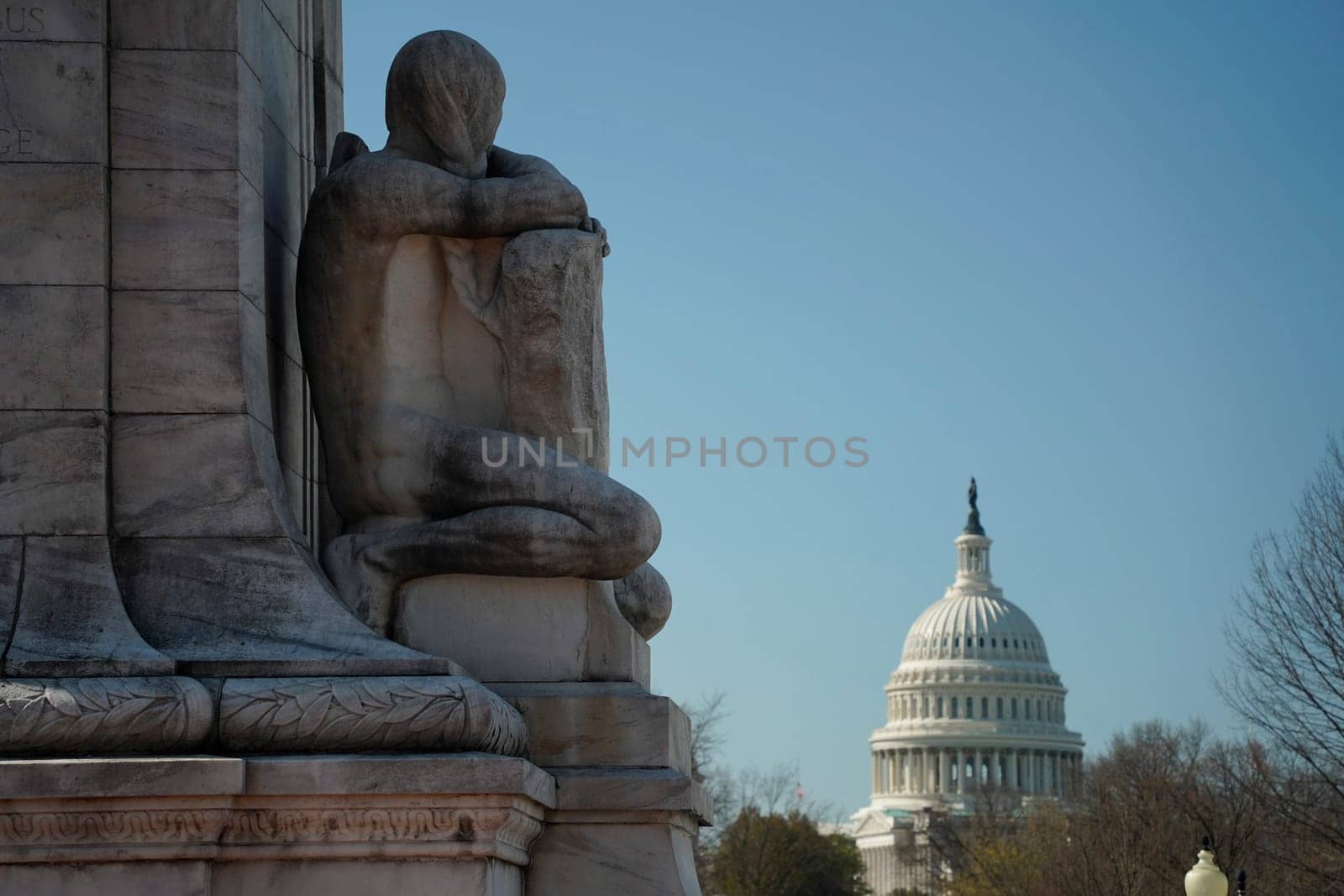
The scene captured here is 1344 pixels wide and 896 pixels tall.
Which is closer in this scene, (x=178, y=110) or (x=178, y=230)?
(x=178, y=230)

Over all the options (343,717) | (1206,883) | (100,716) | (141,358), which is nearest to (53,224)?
(141,358)

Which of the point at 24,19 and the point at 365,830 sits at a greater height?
the point at 24,19

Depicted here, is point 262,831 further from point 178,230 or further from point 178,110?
point 178,110

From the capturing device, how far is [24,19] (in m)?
9.07

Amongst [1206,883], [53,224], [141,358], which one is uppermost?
[53,224]

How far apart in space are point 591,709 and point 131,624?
186 centimetres

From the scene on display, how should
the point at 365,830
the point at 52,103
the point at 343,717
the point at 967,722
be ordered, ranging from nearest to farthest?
1. the point at 365,830
2. the point at 343,717
3. the point at 52,103
4. the point at 967,722

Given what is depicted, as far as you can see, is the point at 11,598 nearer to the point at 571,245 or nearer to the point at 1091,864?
the point at 571,245

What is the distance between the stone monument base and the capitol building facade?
171459 millimetres

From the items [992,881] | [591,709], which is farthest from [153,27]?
[992,881]

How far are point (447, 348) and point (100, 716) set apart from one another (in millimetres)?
2533

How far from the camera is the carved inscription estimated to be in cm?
905

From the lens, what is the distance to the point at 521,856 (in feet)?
28.2

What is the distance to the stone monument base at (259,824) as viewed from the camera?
25.2ft
